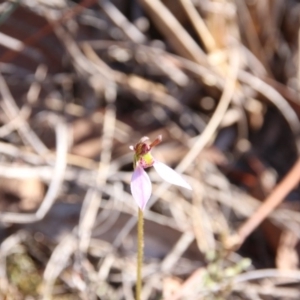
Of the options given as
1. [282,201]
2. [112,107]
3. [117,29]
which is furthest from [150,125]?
[282,201]

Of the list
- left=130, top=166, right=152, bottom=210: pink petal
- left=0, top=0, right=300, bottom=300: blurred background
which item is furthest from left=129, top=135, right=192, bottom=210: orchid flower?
left=0, top=0, right=300, bottom=300: blurred background

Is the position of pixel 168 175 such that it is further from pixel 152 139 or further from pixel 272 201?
pixel 152 139

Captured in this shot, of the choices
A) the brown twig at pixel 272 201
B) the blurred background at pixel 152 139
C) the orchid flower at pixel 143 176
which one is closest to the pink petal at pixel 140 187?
the orchid flower at pixel 143 176

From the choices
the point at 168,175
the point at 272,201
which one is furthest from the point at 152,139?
the point at 168,175

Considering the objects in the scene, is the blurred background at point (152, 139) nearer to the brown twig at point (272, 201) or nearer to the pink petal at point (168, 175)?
the brown twig at point (272, 201)

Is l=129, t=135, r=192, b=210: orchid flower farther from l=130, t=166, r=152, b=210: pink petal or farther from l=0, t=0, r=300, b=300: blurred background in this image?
l=0, t=0, r=300, b=300: blurred background

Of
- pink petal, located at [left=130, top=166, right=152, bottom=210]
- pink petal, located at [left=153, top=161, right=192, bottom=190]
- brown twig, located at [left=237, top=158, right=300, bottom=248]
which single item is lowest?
pink petal, located at [left=130, top=166, right=152, bottom=210]
